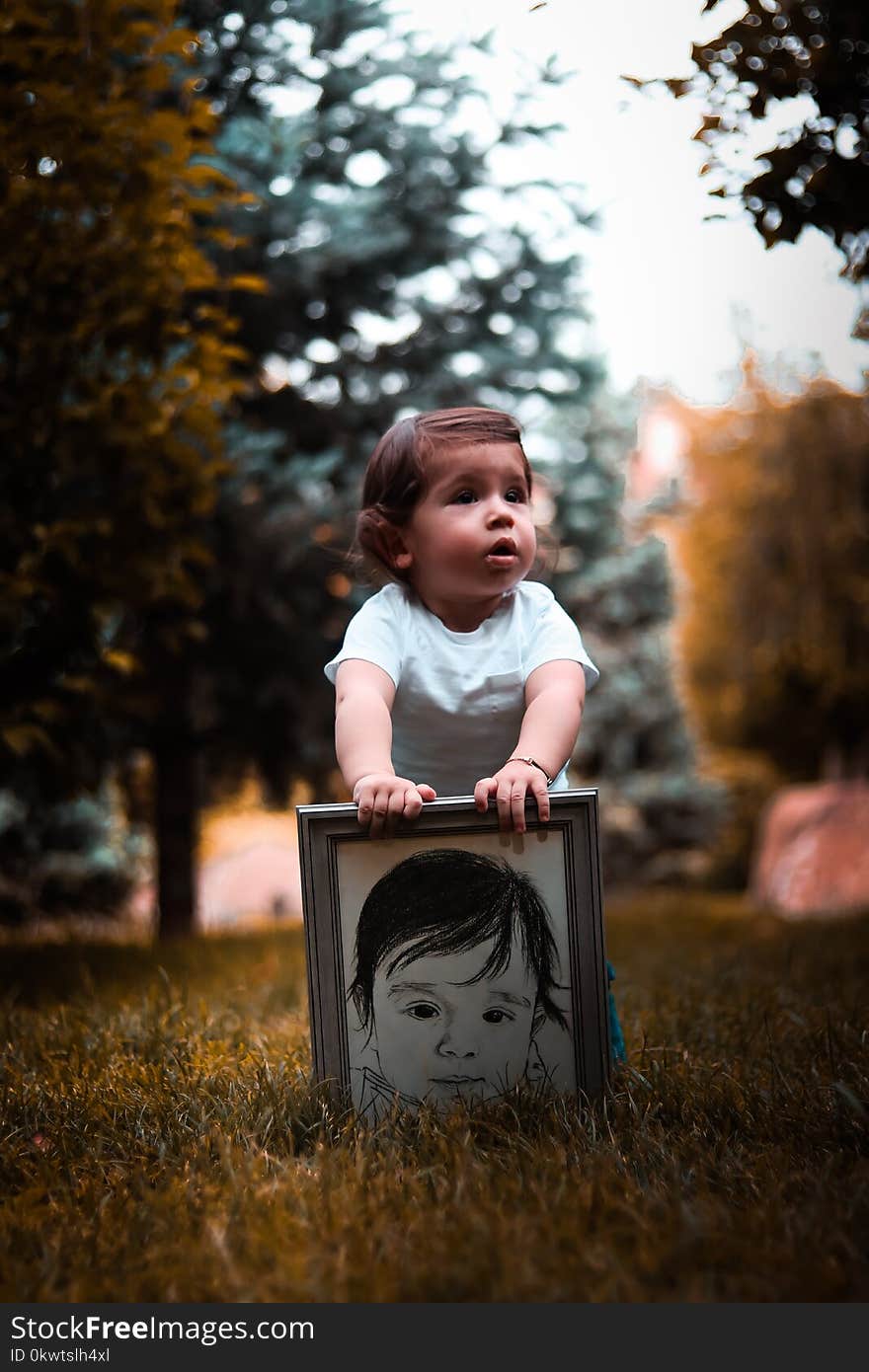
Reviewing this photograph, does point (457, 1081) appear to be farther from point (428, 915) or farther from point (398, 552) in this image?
point (398, 552)

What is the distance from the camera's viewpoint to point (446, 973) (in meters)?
1.89

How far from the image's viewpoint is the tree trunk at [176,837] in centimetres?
548

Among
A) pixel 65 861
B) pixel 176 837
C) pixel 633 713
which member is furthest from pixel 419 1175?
pixel 633 713

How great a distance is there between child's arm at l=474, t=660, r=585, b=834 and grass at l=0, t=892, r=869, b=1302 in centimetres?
49

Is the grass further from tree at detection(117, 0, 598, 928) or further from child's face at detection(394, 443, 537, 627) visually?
tree at detection(117, 0, 598, 928)

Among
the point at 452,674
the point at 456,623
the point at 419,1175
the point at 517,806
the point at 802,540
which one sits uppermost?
the point at 802,540

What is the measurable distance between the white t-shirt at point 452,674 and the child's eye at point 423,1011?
52 centimetres

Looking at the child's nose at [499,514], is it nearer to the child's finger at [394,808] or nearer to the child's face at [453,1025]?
the child's finger at [394,808]

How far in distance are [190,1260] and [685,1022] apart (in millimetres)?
1609

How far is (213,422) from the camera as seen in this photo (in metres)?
3.58

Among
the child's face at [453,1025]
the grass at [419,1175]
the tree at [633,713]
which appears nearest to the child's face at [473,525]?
the child's face at [453,1025]

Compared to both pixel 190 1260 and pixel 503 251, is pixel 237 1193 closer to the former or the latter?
pixel 190 1260

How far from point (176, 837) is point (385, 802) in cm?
394

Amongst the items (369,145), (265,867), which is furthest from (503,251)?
(265,867)
